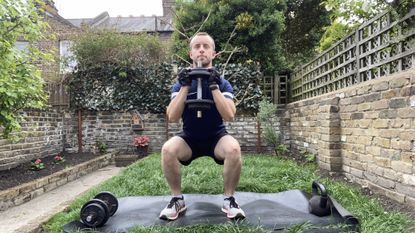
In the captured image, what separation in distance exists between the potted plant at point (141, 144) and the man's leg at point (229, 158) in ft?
19.9

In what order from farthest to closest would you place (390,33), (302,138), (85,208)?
(302,138), (390,33), (85,208)

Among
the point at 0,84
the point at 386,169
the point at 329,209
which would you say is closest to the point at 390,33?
the point at 386,169

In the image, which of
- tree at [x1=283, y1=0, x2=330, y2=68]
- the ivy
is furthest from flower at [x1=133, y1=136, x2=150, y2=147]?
tree at [x1=283, y1=0, x2=330, y2=68]

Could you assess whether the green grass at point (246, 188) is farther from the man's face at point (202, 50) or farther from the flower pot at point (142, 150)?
the flower pot at point (142, 150)

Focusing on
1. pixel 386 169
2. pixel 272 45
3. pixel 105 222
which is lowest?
pixel 105 222

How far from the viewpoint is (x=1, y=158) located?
A: 19.2 ft

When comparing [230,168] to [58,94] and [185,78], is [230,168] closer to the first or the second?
[185,78]

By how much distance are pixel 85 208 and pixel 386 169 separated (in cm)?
294

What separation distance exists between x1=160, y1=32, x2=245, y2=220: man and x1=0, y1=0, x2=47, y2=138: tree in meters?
2.52

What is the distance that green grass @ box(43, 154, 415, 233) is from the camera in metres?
2.63

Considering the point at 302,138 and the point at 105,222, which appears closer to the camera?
the point at 105,222

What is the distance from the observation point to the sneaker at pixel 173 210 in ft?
9.32

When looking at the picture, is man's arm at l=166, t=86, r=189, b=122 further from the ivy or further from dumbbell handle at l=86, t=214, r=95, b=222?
the ivy

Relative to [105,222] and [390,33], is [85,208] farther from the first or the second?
[390,33]
